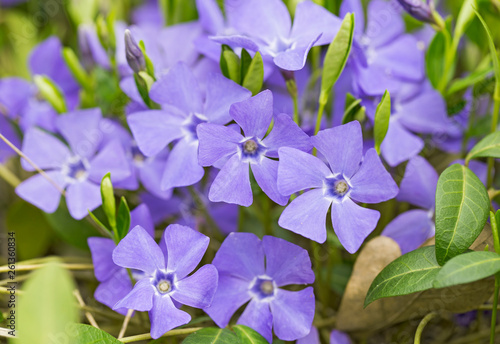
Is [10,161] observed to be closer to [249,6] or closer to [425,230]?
[249,6]

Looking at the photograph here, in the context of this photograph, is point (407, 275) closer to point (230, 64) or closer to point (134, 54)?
point (230, 64)

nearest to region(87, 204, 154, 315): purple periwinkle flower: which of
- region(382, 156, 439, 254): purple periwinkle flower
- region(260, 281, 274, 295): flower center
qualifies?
region(260, 281, 274, 295): flower center

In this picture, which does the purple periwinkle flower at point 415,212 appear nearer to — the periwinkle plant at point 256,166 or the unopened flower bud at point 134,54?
the periwinkle plant at point 256,166

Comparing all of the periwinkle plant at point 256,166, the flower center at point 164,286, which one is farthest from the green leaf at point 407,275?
the flower center at point 164,286

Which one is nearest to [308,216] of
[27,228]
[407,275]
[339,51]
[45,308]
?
[407,275]

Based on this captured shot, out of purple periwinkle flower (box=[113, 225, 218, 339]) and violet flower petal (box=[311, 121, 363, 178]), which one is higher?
violet flower petal (box=[311, 121, 363, 178])

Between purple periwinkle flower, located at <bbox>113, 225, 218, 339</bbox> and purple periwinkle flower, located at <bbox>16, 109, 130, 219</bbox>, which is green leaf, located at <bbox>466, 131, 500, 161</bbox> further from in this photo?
purple periwinkle flower, located at <bbox>16, 109, 130, 219</bbox>
